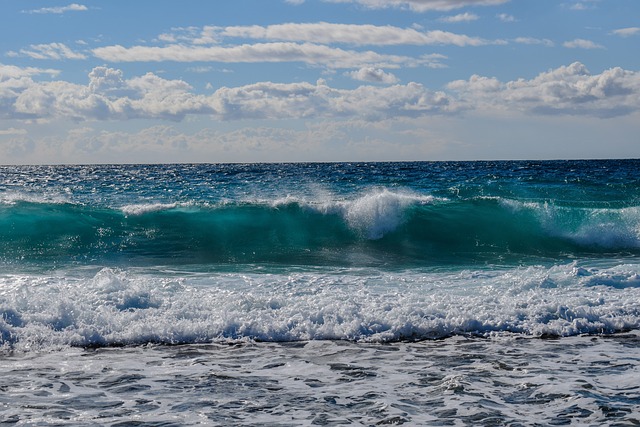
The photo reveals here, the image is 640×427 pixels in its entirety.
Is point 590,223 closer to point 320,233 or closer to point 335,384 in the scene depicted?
point 320,233

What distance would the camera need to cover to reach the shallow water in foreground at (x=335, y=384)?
218 inches

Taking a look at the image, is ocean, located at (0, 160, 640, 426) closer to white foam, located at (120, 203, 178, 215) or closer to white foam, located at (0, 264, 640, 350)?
white foam, located at (0, 264, 640, 350)

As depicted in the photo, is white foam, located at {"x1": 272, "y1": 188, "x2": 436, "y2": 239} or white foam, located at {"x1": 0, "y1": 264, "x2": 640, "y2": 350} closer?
white foam, located at {"x1": 0, "y1": 264, "x2": 640, "y2": 350}

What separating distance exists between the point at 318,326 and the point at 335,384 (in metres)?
2.09

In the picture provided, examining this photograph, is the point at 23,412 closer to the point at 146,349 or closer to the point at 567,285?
→ the point at 146,349

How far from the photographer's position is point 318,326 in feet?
28.0

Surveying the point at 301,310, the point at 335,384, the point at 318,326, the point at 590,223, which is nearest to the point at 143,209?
the point at 301,310

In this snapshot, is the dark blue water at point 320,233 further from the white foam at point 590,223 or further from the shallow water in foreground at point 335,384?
the shallow water in foreground at point 335,384

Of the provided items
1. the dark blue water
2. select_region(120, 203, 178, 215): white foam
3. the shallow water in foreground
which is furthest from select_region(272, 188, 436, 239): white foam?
the shallow water in foreground

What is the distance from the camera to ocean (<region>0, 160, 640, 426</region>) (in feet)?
19.1

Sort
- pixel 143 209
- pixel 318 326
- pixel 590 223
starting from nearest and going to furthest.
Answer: pixel 318 326 < pixel 590 223 < pixel 143 209

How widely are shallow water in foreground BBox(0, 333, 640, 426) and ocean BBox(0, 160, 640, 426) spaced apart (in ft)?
0.08

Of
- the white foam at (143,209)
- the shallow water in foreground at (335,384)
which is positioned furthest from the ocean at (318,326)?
the white foam at (143,209)

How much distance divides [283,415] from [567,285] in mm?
6672
